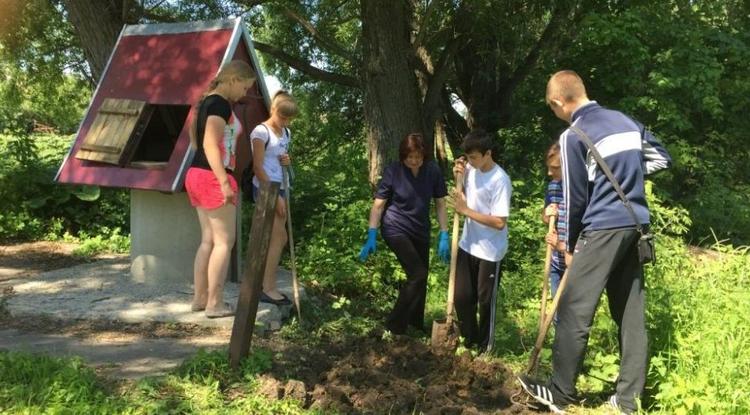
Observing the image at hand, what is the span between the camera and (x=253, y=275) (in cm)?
389

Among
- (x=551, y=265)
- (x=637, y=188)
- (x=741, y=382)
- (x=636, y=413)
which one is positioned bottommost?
(x=636, y=413)

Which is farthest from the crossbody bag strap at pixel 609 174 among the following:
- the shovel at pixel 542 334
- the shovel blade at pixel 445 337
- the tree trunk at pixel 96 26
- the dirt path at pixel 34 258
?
the tree trunk at pixel 96 26

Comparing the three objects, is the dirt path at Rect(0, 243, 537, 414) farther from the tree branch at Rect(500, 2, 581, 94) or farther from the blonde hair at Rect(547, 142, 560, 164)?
the tree branch at Rect(500, 2, 581, 94)

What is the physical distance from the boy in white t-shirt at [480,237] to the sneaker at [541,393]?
1000 millimetres

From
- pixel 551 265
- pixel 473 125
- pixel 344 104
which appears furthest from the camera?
pixel 344 104

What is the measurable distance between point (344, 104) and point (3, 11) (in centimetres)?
681

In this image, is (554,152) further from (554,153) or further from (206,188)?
(206,188)

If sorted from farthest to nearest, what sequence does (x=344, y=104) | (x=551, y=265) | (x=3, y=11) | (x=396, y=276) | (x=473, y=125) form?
1. (x=344, y=104)
2. (x=473, y=125)
3. (x=3, y=11)
4. (x=396, y=276)
5. (x=551, y=265)

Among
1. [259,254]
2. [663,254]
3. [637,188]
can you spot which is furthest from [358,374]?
[663,254]

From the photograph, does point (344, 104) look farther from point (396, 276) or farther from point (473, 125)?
point (396, 276)

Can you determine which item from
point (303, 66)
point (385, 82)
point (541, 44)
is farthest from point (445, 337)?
point (541, 44)

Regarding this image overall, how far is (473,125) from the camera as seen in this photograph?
13.5 metres

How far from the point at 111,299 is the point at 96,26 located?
Answer: 3972mm

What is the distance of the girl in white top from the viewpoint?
505cm
